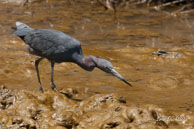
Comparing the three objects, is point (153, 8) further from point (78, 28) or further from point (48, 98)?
point (48, 98)

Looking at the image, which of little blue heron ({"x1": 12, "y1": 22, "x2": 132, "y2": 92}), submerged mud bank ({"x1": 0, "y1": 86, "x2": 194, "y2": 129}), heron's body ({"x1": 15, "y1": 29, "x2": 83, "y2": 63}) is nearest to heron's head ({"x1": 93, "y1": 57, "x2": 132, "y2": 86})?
little blue heron ({"x1": 12, "y1": 22, "x2": 132, "y2": 92})

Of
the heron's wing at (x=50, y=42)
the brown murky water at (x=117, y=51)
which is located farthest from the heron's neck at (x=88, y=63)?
the brown murky water at (x=117, y=51)

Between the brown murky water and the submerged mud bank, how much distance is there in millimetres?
256

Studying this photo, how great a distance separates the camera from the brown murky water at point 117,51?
17.5 feet

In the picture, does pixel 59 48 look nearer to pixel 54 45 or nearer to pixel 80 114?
pixel 54 45

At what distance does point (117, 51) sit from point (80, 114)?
415 centimetres

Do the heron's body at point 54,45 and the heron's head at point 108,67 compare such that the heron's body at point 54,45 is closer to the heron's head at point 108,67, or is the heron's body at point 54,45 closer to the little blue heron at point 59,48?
the little blue heron at point 59,48

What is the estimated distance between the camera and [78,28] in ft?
33.2

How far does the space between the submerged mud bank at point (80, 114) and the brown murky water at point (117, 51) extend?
0.84 feet

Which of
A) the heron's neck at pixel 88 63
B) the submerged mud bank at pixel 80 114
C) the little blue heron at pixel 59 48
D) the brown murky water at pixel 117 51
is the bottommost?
the brown murky water at pixel 117 51

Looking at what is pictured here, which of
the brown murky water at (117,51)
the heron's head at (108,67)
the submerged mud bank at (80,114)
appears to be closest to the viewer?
the submerged mud bank at (80,114)

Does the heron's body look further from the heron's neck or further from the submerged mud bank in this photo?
the submerged mud bank

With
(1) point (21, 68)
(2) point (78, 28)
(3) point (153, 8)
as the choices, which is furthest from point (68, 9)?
(1) point (21, 68)

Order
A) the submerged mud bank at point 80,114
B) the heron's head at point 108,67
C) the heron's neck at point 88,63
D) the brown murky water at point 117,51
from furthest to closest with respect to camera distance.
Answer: the brown murky water at point 117,51, the heron's neck at point 88,63, the heron's head at point 108,67, the submerged mud bank at point 80,114
